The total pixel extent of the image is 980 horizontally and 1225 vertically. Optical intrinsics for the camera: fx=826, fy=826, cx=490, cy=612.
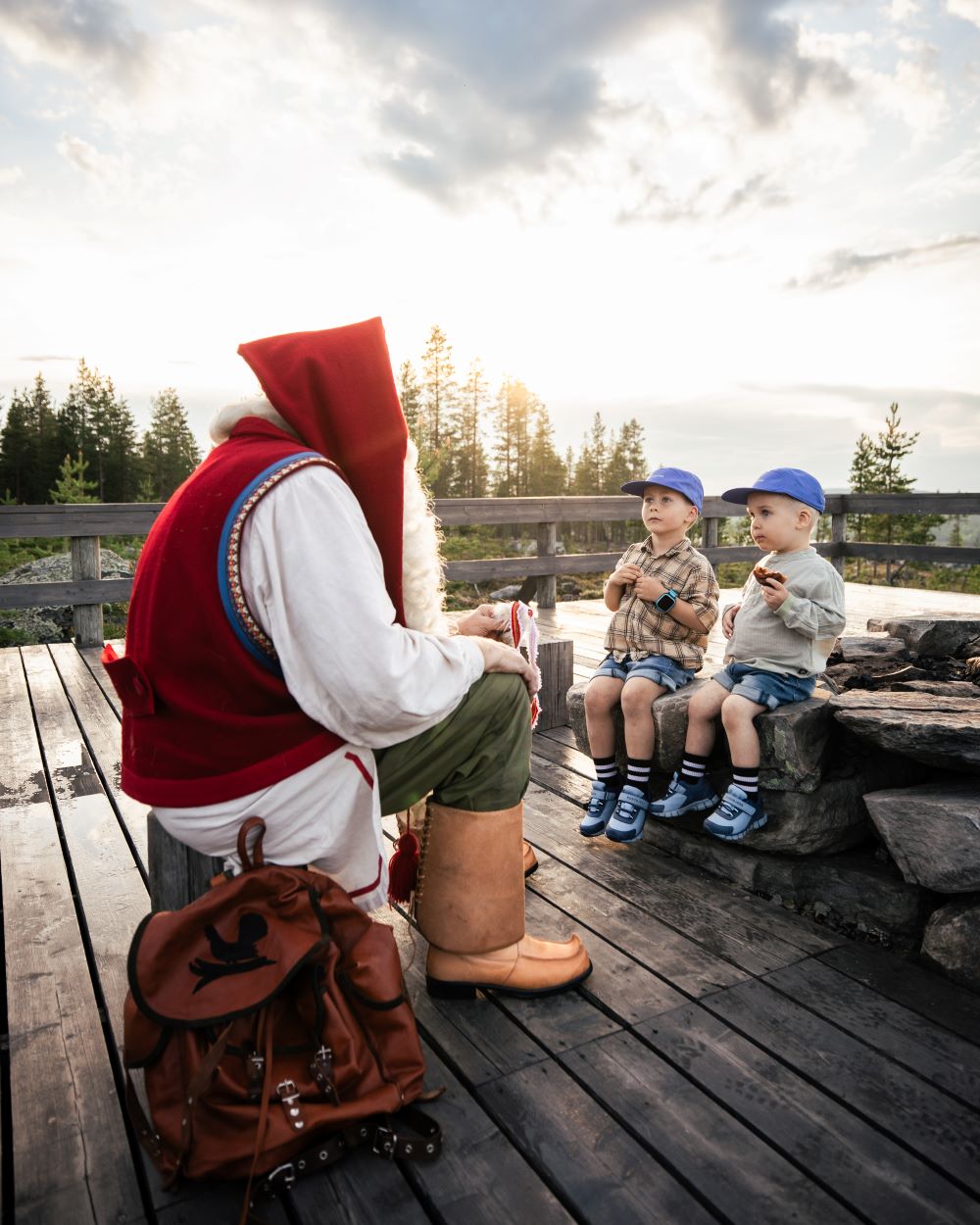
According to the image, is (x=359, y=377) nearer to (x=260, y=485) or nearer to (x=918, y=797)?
(x=260, y=485)

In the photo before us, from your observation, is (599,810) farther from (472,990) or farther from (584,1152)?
(584,1152)

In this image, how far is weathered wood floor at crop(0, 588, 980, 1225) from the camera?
129 cm

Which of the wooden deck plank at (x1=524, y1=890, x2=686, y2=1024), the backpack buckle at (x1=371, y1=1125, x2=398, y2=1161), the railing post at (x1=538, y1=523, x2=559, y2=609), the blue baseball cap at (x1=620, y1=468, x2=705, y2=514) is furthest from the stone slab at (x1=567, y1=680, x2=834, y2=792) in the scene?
the railing post at (x1=538, y1=523, x2=559, y2=609)

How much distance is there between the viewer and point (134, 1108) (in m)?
1.43

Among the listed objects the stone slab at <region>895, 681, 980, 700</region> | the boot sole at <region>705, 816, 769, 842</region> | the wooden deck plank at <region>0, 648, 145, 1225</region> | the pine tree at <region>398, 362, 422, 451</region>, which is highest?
the pine tree at <region>398, 362, 422, 451</region>

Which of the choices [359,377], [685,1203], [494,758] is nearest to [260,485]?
[359,377]

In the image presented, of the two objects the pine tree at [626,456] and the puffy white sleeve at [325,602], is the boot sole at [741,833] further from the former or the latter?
the pine tree at [626,456]

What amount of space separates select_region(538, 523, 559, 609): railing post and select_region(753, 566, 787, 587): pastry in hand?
4266 mm

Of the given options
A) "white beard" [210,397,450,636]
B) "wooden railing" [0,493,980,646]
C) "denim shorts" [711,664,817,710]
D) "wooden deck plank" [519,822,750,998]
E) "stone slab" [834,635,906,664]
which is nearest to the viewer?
"white beard" [210,397,450,636]

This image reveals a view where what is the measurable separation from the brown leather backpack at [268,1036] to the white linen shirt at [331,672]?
97 mm

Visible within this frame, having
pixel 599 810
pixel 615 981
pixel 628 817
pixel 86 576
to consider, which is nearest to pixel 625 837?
pixel 628 817

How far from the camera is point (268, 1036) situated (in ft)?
4.33

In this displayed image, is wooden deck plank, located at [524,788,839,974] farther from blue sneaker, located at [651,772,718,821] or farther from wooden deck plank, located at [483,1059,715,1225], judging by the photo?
wooden deck plank, located at [483,1059,715,1225]

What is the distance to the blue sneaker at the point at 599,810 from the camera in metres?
2.67
